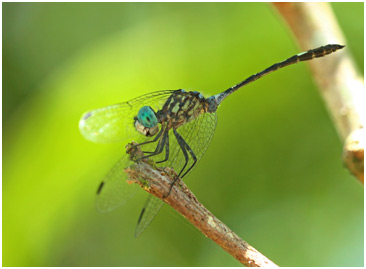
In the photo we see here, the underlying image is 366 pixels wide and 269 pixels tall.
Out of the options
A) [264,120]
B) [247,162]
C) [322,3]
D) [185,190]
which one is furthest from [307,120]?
[185,190]

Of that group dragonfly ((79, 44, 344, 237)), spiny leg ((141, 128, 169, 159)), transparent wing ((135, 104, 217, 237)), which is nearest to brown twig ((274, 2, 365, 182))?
dragonfly ((79, 44, 344, 237))

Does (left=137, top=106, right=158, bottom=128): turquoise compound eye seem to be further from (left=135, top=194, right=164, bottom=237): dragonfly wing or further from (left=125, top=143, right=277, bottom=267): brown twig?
(left=125, top=143, right=277, bottom=267): brown twig

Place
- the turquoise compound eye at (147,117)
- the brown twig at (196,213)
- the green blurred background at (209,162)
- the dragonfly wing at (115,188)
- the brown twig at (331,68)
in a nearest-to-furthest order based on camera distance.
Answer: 1. the brown twig at (196,213)
2. the brown twig at (331,68)
3. the turquoise compound eye at (147,117)
4. the dragonfly wing at (115,188)
5. the green blurred background at (209,162)

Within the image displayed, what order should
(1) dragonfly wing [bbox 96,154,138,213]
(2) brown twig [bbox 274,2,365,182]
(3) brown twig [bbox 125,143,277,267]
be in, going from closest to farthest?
(3) brown twig [bbox 125,143,277,267] → (2) brown twig [bbox 274,2,365,182] → (1) dragonfly wing [bbox 96,154,138,213]

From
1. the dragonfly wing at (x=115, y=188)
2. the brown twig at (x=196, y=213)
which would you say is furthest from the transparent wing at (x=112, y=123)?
the brown twig at (x=196, y=213)

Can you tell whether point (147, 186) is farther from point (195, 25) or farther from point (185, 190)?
point (195, 25)

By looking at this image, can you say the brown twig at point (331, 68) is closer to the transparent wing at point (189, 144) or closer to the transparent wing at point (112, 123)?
the transparent wing at point (189, 144)
